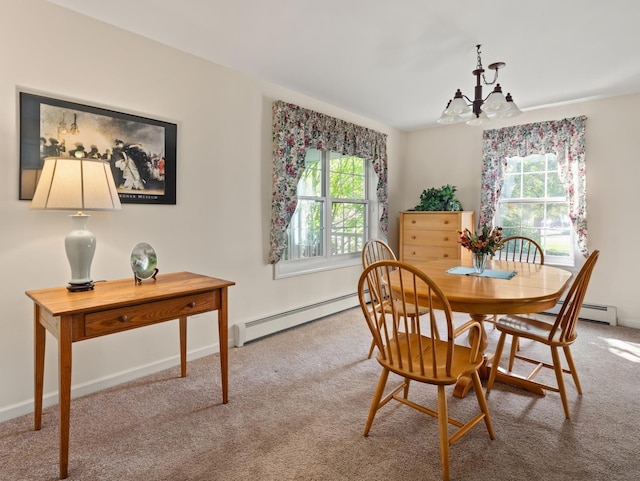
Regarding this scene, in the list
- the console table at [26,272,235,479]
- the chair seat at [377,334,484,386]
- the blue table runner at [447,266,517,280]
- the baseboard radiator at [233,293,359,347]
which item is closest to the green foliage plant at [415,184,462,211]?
the baseboard radiator at [233,293,359,347]

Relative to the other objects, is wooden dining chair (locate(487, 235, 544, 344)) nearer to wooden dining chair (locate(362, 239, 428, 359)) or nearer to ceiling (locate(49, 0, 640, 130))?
wooden dining chair (locate(362, 239, 428, 359))

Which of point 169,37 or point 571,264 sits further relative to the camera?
point 571,264

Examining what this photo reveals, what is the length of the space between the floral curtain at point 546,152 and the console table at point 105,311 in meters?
3.58

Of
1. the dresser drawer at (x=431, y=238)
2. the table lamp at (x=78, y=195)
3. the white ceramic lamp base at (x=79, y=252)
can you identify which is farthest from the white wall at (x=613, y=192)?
the white ceramic lamp base at (x=79, y=252)

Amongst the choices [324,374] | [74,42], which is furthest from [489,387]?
[74,42]

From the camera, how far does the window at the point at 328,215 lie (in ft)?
12.5

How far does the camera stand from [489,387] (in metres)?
2.27

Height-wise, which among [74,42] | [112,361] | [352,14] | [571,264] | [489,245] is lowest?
[112,361]

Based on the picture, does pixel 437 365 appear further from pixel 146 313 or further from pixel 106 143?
pixel 106 143

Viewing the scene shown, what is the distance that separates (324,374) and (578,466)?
1464mm

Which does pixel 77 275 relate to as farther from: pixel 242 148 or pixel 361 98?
pixel 361 98

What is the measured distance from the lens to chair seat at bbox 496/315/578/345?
2049 millimetres

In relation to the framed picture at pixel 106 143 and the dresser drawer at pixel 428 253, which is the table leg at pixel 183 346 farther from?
the dresser drawer at pixel 428 253

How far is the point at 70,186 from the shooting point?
1729mm
